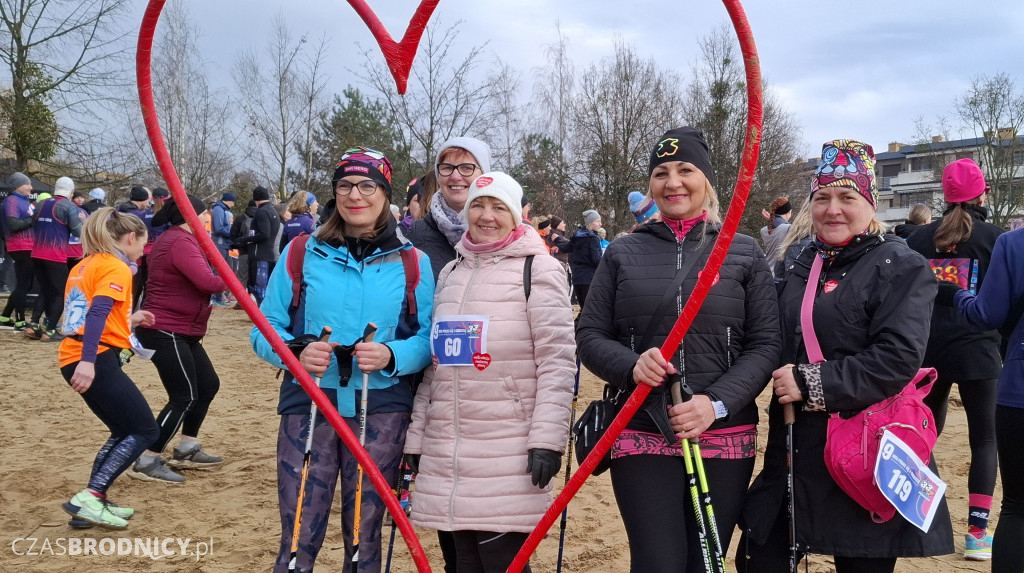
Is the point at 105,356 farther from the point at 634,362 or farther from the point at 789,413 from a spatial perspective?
the point at 789,413

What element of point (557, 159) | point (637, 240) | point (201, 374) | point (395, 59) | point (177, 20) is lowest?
point (201, 374)

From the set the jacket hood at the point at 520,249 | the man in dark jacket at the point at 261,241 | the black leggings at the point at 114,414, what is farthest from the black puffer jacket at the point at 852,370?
the man in dark jacket at the point at 261,241

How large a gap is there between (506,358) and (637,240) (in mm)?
682

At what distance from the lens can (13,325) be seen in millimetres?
11508

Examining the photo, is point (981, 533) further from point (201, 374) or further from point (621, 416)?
point (201, 374)

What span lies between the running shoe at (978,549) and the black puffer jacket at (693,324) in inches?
102

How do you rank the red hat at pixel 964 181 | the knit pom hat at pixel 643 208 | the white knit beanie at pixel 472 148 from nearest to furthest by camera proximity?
the knit pom hat at pixel 643 208 < the white knit beanie at pixel 472 148 < the red hat at pixel 964 181

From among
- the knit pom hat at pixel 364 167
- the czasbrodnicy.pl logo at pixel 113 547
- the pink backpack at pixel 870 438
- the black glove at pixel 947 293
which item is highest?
the knit pom hat at pixel 364 167

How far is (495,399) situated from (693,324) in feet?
2.62

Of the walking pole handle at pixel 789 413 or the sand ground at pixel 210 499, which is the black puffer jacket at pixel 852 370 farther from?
the sand ground at pixel 210 499

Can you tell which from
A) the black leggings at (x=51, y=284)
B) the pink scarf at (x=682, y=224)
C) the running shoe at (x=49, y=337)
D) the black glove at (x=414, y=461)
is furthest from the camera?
the running shoe at (x=49, y=337)

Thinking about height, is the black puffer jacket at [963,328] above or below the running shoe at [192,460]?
above

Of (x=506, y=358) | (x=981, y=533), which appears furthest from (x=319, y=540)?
(x=981, y=533)

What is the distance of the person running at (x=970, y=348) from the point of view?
416 cm
